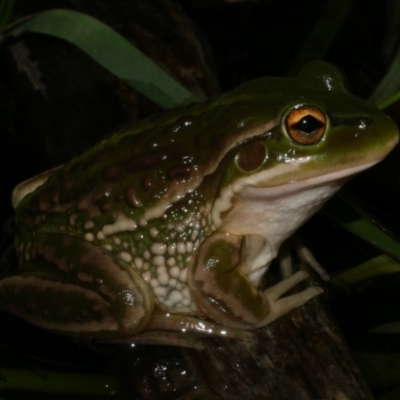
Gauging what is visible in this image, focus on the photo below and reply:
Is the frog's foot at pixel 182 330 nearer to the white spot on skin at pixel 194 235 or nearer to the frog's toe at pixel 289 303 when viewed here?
the frog's toe at pixel 289 303

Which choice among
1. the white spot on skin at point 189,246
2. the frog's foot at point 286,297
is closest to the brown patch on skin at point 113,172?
the white spot on skin at point 189,246

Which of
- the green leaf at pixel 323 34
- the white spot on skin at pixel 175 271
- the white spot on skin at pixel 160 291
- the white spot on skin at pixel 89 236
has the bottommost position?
the white spot on skin at pixel 160 291

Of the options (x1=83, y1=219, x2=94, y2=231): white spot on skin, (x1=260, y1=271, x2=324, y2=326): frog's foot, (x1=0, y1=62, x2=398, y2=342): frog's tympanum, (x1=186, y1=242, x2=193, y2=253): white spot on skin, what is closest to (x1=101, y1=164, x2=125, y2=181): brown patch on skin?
(x1=0, y1=62, x2=398, y2=342): frog's tympanum

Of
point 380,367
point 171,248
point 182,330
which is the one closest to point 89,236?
point 171,248

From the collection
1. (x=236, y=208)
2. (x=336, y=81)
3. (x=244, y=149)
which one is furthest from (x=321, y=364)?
(x=336, y=81)

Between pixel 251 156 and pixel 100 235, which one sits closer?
pixel 251 156

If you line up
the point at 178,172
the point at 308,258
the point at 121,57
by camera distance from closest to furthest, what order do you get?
the point at 178,172 < the point at 308,258 < the point at 121,57

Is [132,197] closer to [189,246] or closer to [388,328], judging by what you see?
[189,246]
